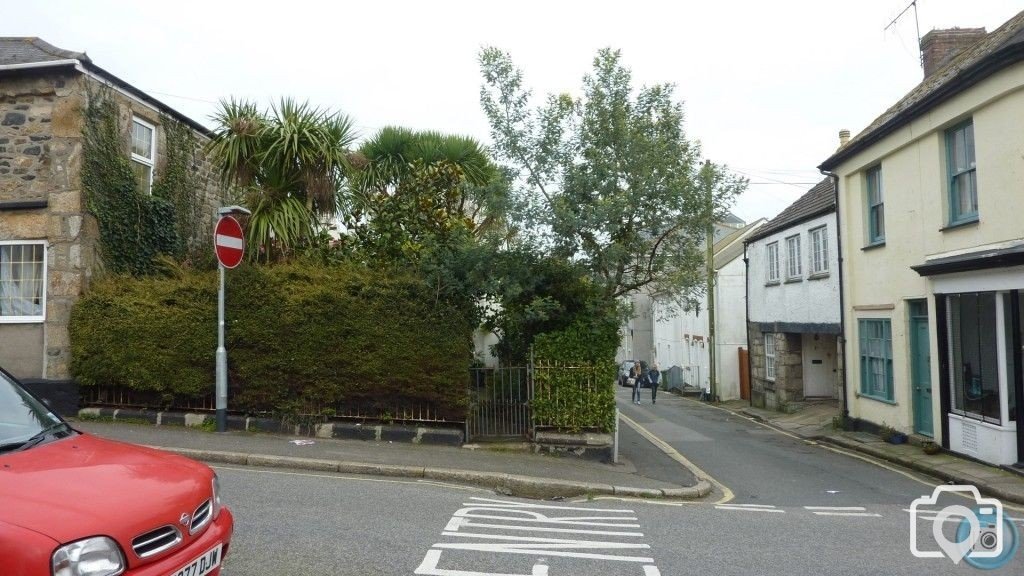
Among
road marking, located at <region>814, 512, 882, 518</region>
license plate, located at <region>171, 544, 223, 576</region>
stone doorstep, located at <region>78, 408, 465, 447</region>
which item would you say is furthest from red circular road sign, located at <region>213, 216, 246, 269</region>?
road marking, located at <region>814, 512, 882, 518</region>

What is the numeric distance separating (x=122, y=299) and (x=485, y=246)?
5721 millimetres

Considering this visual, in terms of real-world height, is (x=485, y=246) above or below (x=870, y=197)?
below

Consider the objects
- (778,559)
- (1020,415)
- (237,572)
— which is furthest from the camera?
(1020,415)

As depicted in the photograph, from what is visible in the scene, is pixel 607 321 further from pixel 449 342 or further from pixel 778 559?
pixel 778 559

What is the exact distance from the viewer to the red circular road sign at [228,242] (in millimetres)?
10258

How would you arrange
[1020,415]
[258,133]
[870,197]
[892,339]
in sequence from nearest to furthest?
[1020,415] < [258,133] < [892,339] < [870,197]

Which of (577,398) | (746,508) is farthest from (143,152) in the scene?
(746,508)

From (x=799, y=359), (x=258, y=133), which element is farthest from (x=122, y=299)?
(x=799, y=359)

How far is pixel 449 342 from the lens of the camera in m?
10.6

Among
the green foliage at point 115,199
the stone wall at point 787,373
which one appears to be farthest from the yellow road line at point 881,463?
the green foliage at point 115,199

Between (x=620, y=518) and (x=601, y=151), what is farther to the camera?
(x=601, y=151)

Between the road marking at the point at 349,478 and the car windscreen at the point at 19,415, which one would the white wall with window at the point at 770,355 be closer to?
the road marking at the point at 349,478

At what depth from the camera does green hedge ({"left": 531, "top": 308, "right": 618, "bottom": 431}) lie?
10.6 metres

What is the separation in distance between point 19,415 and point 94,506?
1439 mm
